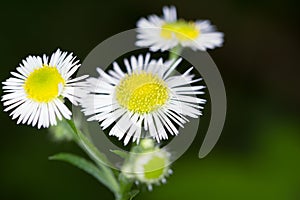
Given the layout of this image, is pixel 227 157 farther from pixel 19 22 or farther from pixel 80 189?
pixel 19 22

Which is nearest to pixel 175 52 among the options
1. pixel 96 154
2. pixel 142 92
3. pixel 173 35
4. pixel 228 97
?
pixel 173 35

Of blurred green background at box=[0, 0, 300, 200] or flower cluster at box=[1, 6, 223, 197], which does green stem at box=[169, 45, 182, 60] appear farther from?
blurred green background at box=[0, 0, 300, 200]

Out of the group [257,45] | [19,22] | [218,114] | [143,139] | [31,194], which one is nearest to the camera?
[143,139]

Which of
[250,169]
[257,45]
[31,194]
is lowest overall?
[31,194]

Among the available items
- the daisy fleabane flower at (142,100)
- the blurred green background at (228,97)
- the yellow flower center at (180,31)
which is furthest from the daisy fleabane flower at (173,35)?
the blurred green background at (228,97)

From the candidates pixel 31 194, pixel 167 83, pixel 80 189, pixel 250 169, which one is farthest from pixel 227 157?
pixel 167 83

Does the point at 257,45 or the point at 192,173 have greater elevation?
the point at 257,45

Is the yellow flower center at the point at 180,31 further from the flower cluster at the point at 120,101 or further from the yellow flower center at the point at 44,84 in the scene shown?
the yellow flower center at the point at 44,84
